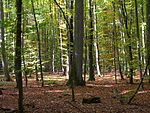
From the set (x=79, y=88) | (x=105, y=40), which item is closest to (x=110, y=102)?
(x=79, y=88)

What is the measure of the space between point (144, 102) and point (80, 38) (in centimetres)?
742

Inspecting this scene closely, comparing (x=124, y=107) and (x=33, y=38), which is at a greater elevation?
(x=33, y=38)

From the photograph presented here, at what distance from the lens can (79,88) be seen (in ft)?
55.8

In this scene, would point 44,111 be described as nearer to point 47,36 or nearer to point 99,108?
point 99,108

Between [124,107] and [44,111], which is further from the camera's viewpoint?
[124,107]

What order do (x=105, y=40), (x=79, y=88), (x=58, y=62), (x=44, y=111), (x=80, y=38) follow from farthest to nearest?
(x=58, y=62), (x=105, y=40), (x=80, y=38), (x=79, y=88), (x=44, y=111)

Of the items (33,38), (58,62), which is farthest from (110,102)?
(58,62)

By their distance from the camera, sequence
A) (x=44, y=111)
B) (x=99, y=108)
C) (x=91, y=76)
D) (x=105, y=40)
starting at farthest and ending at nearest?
(x=105, y=40)
(x=91, y=76)
(x=99, y=108)
(x=44, y=111)

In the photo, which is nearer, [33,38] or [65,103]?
[65,103]

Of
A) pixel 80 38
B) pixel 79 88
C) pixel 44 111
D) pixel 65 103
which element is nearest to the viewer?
pixel 44 111

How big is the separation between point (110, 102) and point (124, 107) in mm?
1285

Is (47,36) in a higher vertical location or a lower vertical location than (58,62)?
higher

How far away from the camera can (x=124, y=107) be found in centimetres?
1081

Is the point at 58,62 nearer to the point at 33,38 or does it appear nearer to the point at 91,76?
the point at 33,38
